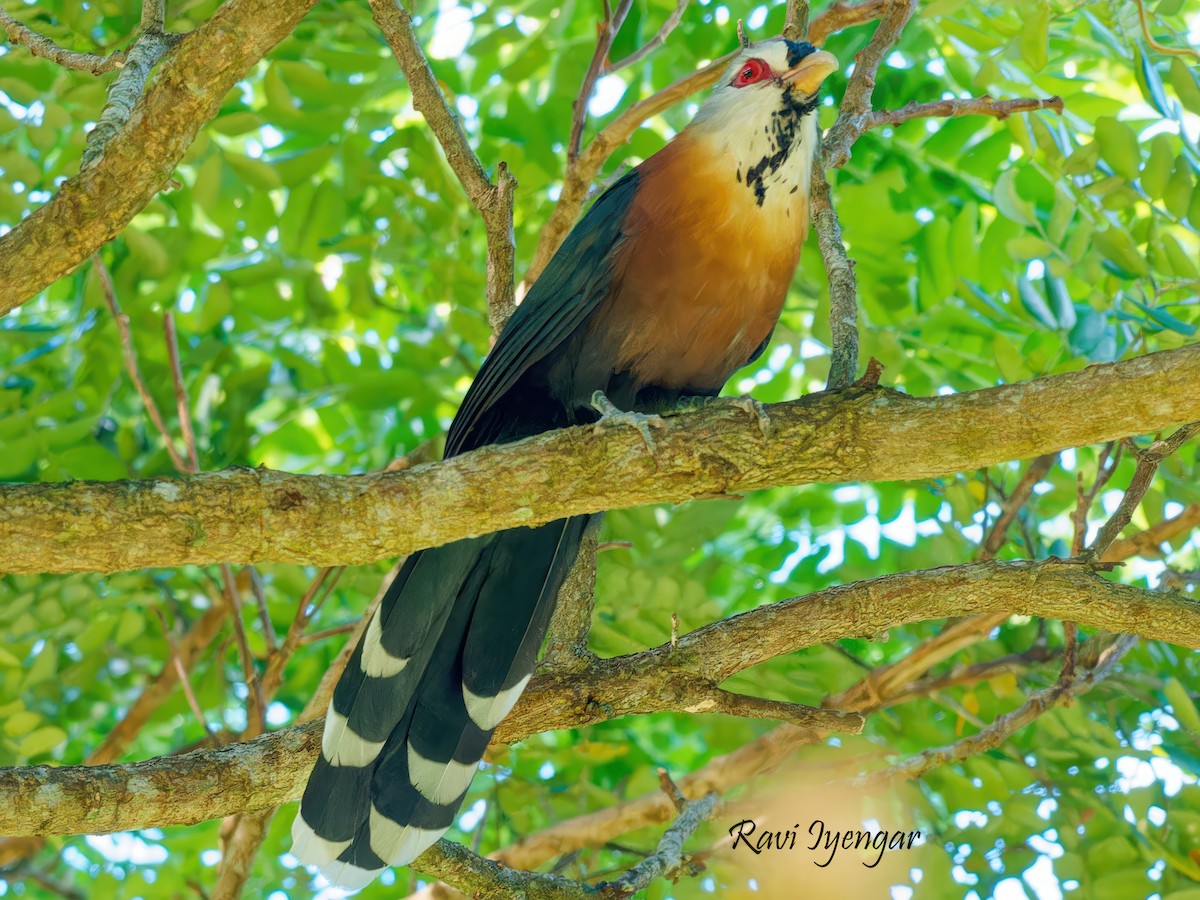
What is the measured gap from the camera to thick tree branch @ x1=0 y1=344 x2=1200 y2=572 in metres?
1.85

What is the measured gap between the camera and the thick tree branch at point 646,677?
2123 millimetres

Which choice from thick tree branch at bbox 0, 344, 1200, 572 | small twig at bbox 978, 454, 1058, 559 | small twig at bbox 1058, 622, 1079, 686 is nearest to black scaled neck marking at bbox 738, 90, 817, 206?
thick tree branch at bbox 0, 344, 1200, 572

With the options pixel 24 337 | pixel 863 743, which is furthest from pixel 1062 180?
pixel 24 337

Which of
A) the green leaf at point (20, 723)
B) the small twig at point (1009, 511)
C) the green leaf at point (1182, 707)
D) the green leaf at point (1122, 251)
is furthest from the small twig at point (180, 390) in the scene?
the green leaf at point (1182, 707)

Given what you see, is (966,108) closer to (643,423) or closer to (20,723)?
(643,423)

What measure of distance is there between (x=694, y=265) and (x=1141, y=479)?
1.08 metres

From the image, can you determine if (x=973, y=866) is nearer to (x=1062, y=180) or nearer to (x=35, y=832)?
(x=1062, y=180)

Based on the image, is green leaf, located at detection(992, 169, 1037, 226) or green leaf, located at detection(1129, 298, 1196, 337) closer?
green leaf, located at detection(1129, 298, 1196, 337)

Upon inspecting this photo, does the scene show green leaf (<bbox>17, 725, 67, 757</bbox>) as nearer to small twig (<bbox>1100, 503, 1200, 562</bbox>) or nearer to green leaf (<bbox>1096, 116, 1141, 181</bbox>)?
small twig (<bbox>1100, 503, 1200, 562</bbox>)

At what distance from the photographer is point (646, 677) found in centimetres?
237

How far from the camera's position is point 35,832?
212 centimetres

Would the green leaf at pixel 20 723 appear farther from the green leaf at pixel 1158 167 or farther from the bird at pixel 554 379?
the green leaf at pixel 1158 167

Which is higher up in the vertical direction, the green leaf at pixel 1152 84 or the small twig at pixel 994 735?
the green leaf at pixel 1152 84

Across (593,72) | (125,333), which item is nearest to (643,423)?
(593,72)
